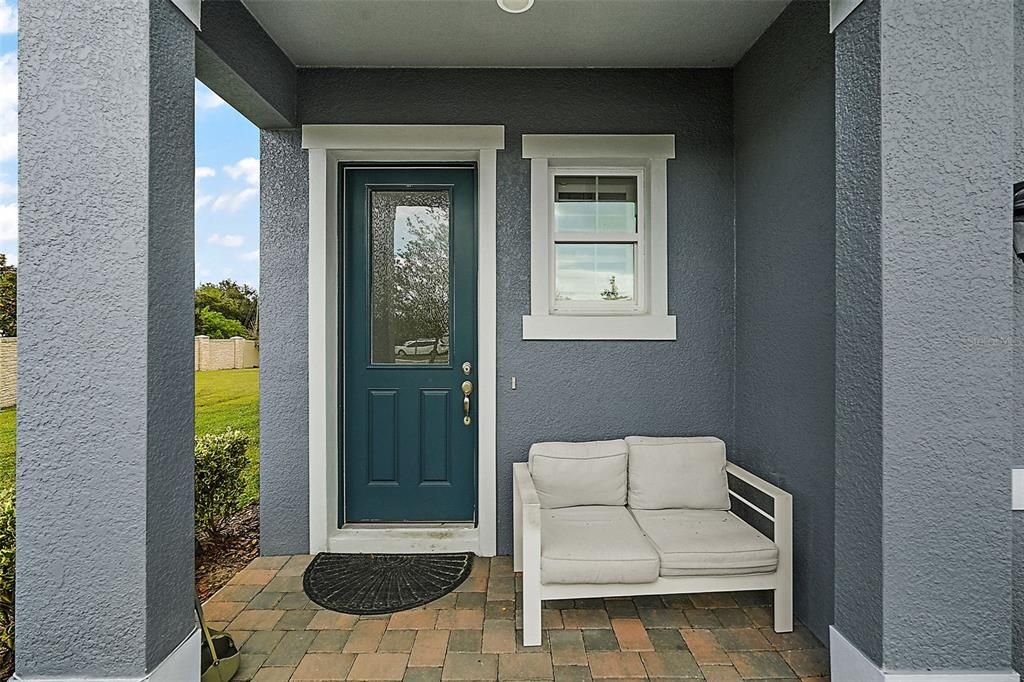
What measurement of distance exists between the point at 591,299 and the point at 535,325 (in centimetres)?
40

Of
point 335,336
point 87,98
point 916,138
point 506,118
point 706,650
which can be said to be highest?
point 506,118

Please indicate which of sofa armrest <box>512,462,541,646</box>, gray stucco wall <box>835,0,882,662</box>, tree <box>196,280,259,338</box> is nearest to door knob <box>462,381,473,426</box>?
sofa armrest <box>512,462,541,646</box>

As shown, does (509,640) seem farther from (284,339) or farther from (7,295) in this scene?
(7,295)

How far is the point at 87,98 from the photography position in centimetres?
181

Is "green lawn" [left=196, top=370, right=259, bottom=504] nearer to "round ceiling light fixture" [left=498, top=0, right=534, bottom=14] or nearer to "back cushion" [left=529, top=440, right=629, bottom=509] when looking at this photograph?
"back cushion" [left=529, top=440, right=629, bottom=509]

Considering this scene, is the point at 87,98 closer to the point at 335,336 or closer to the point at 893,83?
the point at 335,336

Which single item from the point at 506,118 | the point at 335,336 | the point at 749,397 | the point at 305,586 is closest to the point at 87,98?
the point at 335,336

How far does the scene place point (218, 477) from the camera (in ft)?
12.1

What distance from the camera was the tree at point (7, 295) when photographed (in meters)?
2.44

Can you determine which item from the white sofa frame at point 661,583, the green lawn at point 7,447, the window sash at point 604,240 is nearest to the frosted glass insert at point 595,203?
the window sash at point 604,240

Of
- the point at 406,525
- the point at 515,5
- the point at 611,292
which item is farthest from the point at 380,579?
the point at 515,5

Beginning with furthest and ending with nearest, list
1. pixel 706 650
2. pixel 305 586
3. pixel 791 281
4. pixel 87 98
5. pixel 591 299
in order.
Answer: pixel 591 299
pixel 305 586
pixel 791 281
pixel 706 650
pixel 87 98

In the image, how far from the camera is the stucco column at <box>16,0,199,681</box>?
1793 mm

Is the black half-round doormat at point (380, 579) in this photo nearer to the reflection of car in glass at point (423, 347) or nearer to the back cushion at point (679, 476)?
the back cushion at point (679, 476)
